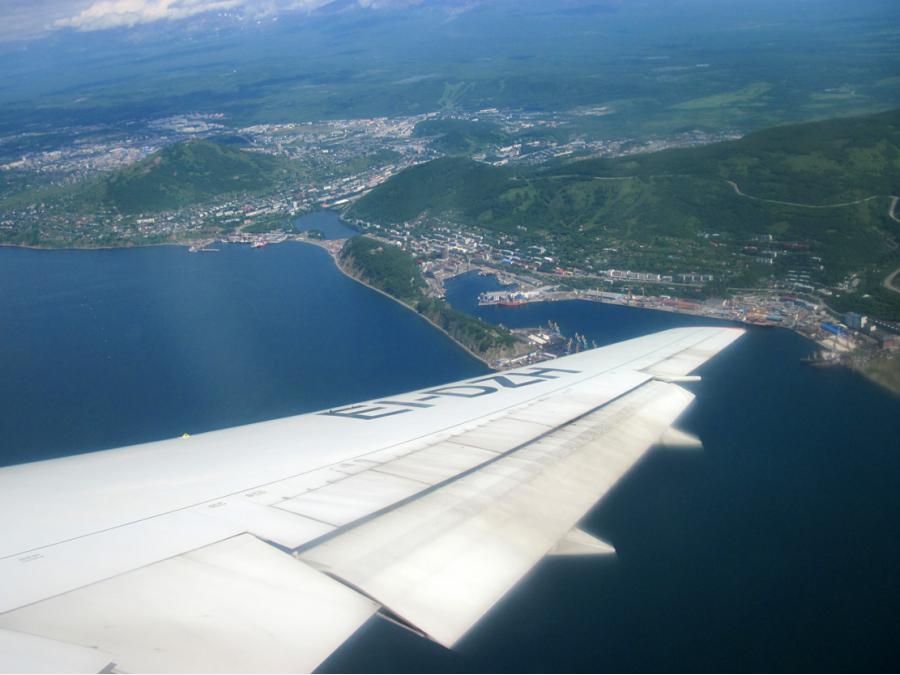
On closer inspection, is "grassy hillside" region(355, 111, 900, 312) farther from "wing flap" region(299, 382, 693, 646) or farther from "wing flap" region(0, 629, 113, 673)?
"wing flap" region(0, 629, 113, 673)

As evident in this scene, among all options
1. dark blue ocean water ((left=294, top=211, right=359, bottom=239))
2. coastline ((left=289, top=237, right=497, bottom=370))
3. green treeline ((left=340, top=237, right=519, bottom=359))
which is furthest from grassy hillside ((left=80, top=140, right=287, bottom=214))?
green treeline ((left=340, top=237, right=519, bottom=359))

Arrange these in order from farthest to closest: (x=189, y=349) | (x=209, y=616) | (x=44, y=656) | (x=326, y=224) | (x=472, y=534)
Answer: (x=326, y=224) → (x=189, y=349) → (x=472, y=534) → (x=209, y=616) → (x=44, y=656)

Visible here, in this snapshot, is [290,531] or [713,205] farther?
[713,205]

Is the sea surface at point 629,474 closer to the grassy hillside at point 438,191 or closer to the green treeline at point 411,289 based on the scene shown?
the green treeline at point 411,289

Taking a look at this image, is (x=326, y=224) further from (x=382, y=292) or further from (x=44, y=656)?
(x=44, y=656)

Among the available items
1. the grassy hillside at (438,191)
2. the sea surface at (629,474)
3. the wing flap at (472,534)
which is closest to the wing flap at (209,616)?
the wing flap at (472,534)

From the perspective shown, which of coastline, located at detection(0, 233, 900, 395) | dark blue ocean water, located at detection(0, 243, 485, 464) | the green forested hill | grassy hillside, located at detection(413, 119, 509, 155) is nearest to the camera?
coastline, located at detection(0, 233, 900, 395)

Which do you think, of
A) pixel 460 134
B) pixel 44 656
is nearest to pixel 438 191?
pixel 460 134
